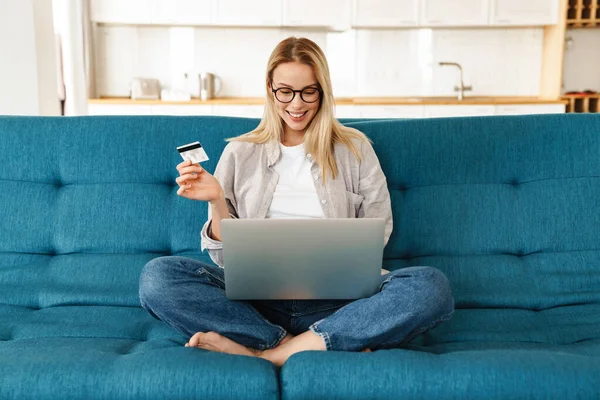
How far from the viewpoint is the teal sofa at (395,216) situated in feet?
5.64

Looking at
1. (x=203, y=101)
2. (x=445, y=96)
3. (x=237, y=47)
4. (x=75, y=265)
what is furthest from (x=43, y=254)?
(x=445, y=96)

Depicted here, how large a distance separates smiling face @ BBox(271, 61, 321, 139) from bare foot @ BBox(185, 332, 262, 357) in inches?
27.0

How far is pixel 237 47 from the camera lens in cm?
606

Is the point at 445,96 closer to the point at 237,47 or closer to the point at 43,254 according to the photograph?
the point at 237,47

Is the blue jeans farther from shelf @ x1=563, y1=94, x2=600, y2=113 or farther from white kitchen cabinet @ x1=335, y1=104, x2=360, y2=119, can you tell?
shelf @ x1=563, y1=94, x2=600, y2=113

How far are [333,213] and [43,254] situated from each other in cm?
92

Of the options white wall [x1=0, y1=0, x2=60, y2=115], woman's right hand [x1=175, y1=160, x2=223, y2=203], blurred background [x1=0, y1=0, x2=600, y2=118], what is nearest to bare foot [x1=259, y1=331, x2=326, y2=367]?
woman's right hand [x1=175, y1=160, x2=223, y2=203]

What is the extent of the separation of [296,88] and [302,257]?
0.63 metres

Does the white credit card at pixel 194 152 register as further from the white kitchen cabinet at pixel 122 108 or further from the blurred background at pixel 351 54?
the white kitchen cabinet at pixel 122 108

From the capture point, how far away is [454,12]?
5641mm

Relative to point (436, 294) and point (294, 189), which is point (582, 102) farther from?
point (436, 294)

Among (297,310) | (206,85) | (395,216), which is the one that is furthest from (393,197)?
(206,85)

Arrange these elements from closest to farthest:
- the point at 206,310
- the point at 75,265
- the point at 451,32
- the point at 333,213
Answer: the point at 206,310 < the point at 333,213 < the point at 75,265 < the point at 451,32

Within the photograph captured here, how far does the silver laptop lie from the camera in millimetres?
1351
